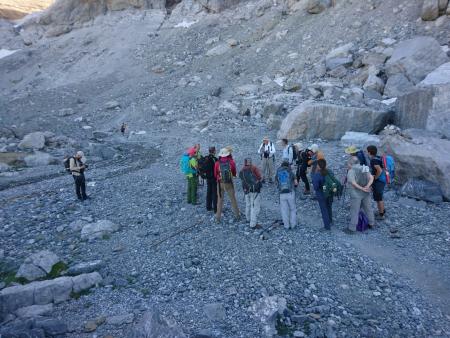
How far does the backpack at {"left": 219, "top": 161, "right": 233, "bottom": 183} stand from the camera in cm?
977

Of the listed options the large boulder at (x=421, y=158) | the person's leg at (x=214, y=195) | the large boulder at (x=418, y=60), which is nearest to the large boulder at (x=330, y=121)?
the large boulder at (x=421, y=158)

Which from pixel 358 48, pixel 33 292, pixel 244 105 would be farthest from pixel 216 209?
pixel 358 48

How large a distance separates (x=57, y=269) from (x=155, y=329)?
4.04m

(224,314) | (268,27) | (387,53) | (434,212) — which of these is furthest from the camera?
(268,27)

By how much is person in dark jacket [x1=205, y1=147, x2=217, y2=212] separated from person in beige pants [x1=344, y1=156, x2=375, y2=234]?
350 cm

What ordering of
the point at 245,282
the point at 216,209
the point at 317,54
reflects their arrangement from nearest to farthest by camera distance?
the point at 245,282 < the point at 216,209 < the point at 317,54

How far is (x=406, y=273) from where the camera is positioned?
7.62m

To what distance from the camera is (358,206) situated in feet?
29.5

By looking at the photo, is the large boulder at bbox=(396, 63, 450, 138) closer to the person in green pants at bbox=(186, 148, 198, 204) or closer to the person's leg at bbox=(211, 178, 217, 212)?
the person's leg at bbox=(211, 178, 217, 212)

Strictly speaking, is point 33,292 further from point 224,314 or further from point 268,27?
point 268,27

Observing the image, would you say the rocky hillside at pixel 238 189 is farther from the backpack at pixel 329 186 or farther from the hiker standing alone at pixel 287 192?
the backpack at pixel 329 186

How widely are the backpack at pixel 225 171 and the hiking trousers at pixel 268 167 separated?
311cm

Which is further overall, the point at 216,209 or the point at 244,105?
the point at 244,105

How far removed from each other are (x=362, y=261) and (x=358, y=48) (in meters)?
21.0
